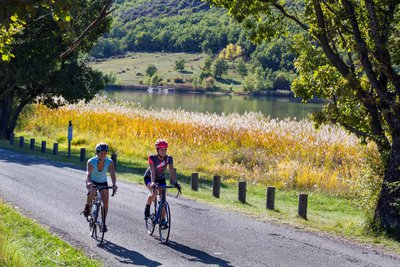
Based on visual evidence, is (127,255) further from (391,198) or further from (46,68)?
(46,68)

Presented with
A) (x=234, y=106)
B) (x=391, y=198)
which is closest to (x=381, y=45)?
(x=391, y=198)

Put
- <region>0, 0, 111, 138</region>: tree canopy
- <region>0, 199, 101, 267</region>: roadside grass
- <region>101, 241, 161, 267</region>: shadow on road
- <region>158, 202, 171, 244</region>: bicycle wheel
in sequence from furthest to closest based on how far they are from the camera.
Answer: <region>0, 0, 111, 138</region>: tree canopy, <region>158, 202, 171, 244</region>: bicycle wheel, <region>101, 241, 161, 267</region>: shadow on road, <region>0, 199, 101, 267</region>: roadside grass

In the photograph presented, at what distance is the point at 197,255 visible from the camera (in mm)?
11094

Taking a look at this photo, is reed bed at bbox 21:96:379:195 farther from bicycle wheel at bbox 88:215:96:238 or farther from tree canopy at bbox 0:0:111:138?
bicycle wheel at bbox 88:215:96:238

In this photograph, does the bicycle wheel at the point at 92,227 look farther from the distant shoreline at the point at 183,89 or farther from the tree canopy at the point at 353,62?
the distant shoreline at the point at 183,89

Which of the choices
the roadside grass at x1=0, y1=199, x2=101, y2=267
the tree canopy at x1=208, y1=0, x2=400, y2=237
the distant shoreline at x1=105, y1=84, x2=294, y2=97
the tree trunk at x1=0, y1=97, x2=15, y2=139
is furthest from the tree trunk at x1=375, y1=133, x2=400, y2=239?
the distant shoreline at x1=105, y1=84, x2=294, y2=97

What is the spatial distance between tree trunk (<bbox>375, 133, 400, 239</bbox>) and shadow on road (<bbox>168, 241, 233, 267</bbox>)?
184 inches

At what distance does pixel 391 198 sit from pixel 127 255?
6188 mm

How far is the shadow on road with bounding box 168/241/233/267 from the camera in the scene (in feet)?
34.9

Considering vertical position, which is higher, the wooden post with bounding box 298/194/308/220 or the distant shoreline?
the distant shoreline

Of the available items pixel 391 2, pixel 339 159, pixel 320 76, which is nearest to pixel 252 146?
pixel 339 159

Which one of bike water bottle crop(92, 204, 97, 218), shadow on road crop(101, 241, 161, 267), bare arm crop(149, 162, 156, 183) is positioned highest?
bare arm crop(149, 162, 156, 183)

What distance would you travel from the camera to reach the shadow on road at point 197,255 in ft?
34.9

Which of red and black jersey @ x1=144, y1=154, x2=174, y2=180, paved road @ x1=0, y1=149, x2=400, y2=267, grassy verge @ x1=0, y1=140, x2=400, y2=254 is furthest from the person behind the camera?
grassy verge @ x1=0, y1=140, x2=400, y2=254
